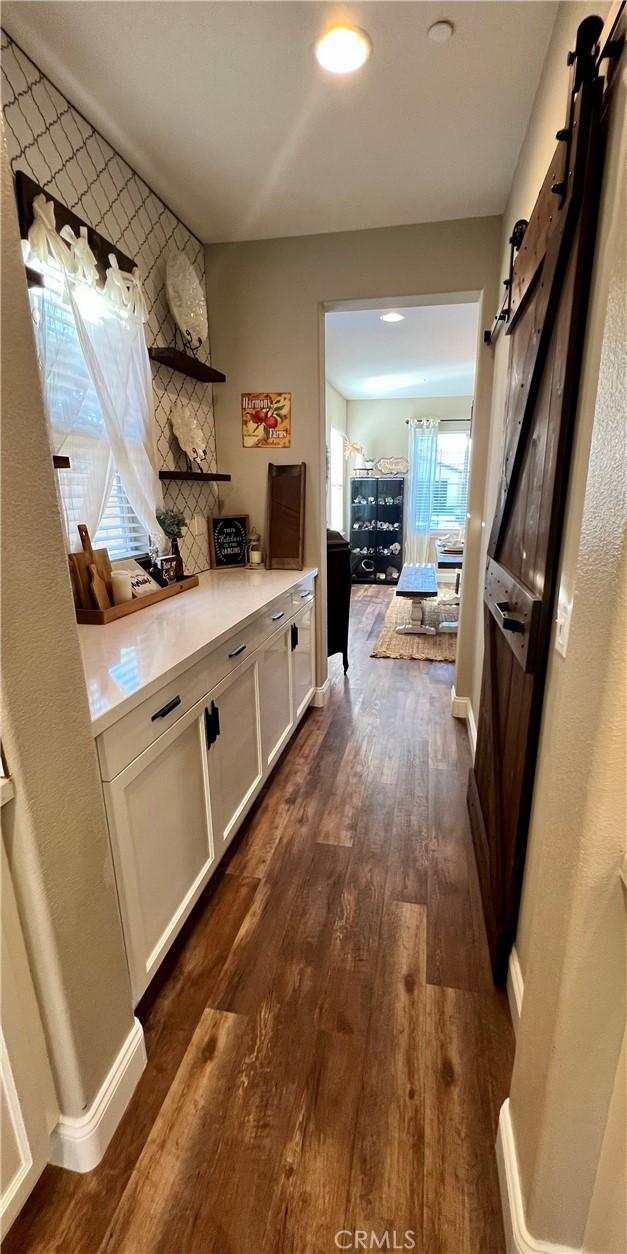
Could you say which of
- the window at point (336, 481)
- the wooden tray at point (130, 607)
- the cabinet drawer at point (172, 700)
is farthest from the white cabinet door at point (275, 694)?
the window at point (336, 481)

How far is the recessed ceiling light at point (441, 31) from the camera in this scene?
5.00 ft

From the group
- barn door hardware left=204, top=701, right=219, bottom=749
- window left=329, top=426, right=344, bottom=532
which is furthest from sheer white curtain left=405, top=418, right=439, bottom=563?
barn door hardware left=204, top=701, right=219, bottom=749

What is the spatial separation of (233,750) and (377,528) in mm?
6397

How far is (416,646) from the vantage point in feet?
15.7

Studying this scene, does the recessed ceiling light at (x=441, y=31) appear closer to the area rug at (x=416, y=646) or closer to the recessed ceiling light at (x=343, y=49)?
the recessed ceiling light at (x=343, y=49)

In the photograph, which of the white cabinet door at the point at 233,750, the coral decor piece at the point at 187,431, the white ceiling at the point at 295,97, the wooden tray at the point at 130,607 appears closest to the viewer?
the white ceiling at the point at 295,97

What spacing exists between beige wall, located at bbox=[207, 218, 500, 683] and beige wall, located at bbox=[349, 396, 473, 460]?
5427mm

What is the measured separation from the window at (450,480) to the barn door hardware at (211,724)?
684 centimetres

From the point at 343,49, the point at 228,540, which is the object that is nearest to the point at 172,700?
the point at 228,540

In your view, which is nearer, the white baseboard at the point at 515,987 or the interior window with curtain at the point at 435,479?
the white baseboard at the point at 515,987

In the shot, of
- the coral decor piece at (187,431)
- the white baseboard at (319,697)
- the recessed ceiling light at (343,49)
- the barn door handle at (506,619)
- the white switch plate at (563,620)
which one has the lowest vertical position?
the white baseboard at (319,697)

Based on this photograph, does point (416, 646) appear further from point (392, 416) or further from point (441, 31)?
point (392, 416)

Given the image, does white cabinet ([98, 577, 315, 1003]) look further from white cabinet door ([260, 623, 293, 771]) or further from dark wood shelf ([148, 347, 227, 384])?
dark wood shelf ([148, 347, 227, 384])

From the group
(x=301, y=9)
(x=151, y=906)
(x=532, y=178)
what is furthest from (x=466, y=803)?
(x=301, y=9)
